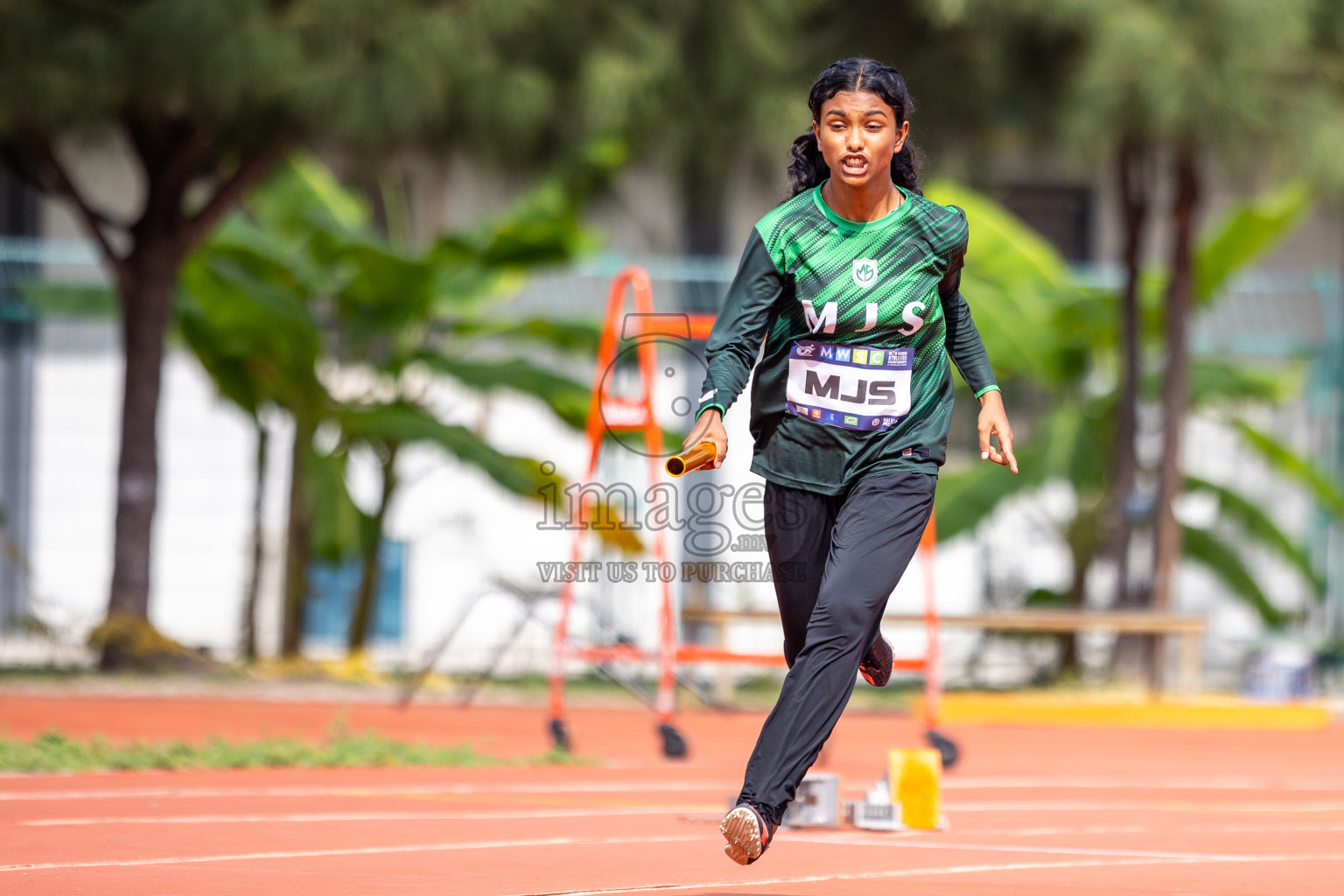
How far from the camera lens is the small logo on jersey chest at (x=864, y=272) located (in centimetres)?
427

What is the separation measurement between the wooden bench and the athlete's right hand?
805 centimetres

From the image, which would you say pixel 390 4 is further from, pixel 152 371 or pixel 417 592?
pixel 417 592

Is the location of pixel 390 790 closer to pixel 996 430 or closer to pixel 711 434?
pixel 996 430

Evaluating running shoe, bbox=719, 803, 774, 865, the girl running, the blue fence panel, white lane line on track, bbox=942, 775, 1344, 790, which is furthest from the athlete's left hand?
the blue fence panel

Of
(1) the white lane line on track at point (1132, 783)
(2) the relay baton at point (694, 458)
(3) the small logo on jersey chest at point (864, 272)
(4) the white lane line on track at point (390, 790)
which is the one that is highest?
(3) the small logo on jersey chest at point (864, 272)

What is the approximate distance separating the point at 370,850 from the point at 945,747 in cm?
390

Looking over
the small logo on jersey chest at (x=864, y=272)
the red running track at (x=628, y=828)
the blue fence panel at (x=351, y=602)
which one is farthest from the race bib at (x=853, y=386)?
the blue fence panel at (x=351, y=602)

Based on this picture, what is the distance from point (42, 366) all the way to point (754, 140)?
809 centimetres

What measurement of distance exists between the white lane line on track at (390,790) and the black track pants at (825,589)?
9.86ft

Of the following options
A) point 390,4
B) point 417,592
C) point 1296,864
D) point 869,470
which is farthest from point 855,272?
point 417,592

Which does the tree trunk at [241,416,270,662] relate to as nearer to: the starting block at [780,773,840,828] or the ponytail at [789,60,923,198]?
the starting block at [780,773,840,828]

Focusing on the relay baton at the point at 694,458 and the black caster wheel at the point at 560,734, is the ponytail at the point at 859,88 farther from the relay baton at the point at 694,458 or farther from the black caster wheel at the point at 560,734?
the black caster wheel at the point at 560,734

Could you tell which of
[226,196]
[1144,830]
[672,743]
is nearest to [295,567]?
[226,196]

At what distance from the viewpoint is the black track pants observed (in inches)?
158
